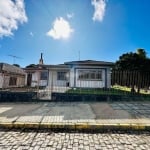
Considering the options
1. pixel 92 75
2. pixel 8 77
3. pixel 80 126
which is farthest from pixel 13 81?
pixel 80 126

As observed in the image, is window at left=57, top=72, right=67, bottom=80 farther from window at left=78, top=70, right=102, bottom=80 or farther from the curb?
the curb

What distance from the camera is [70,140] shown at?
404 centimetres

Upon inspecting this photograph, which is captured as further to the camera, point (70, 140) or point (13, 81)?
point (13, 81)

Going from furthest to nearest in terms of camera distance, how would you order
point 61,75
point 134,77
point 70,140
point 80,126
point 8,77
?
point 8,77, point 61,75, point 134,77, point 80,126, point 70,140

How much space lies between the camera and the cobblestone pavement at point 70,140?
3.58 meters

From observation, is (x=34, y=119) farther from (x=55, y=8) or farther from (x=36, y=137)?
(x=55, y=8)

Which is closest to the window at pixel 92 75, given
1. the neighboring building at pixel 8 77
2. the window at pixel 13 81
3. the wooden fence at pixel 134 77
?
the wooden fence at pixel 134 77

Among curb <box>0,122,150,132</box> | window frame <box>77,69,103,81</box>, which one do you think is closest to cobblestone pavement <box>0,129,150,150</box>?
curb <box>0,122,150,132</box>

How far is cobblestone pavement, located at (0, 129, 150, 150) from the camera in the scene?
358 centimetres

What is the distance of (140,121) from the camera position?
525 cm

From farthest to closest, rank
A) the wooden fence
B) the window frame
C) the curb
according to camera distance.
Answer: the window frame, the wooden fence, the curb

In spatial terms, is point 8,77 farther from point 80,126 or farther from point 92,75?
point 80,126

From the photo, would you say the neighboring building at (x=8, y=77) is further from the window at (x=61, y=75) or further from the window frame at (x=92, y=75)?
the window frame at (x=92, y=75)

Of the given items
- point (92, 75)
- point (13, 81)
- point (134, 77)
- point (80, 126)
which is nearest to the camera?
point (80, 126)
